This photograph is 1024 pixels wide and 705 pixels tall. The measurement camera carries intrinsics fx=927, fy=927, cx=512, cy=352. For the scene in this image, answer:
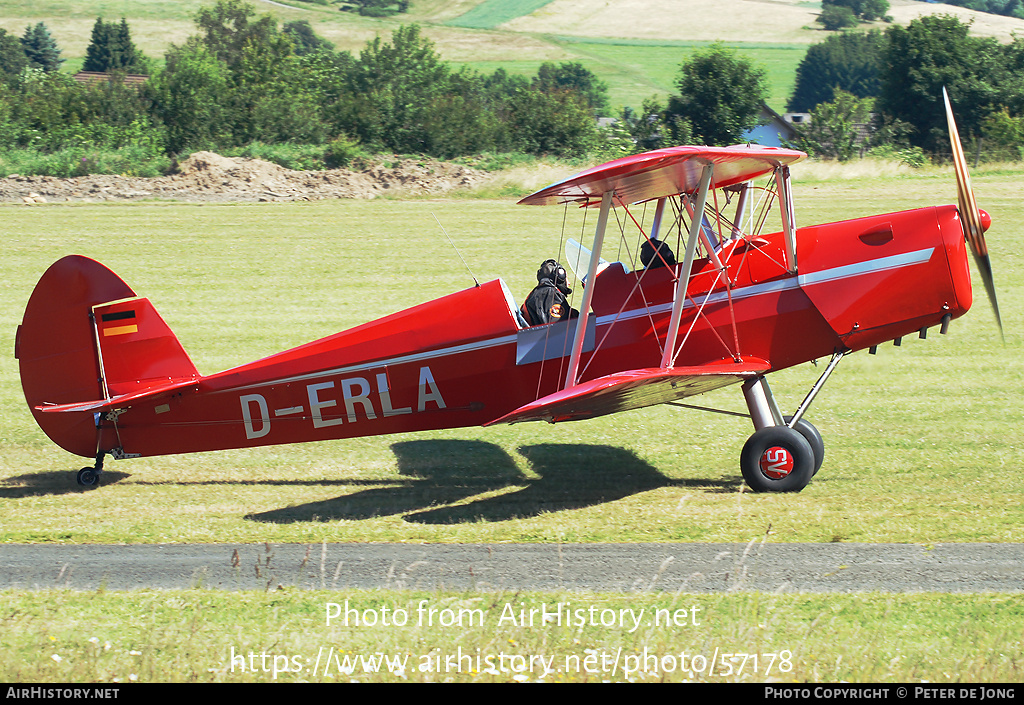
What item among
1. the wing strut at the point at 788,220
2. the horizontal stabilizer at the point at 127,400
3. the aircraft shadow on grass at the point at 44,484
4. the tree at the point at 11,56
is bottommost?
the aircraft shadow on grass at the point at 44,484

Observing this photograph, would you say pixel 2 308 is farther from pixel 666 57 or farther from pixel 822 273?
pixel 666 57

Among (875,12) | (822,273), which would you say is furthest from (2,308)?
(875,12)

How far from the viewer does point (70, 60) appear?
303 ft

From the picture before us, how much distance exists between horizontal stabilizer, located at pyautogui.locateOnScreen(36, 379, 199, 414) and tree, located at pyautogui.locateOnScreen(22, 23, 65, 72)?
299 feet

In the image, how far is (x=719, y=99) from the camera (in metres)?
33.9

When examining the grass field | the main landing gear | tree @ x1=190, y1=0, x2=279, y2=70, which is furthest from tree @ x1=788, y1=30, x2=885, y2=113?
the main landing gear

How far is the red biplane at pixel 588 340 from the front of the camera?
7449mm

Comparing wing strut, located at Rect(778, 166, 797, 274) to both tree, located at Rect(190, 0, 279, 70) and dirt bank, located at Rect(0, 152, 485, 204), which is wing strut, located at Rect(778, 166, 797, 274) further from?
tree, located at Rect(190, 0, 279, 70)

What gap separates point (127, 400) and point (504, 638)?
464 centimetres

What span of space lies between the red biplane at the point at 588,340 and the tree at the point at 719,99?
26527mm

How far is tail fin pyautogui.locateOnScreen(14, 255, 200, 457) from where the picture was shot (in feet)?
27.1

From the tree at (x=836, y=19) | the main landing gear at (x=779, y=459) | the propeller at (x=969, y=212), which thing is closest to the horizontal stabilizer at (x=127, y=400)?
the main landing gear at (x=779, y=459)

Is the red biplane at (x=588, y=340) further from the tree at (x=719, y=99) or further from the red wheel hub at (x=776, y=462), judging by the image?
the tree at (x=719, y=99)

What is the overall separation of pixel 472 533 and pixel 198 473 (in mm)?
3371
